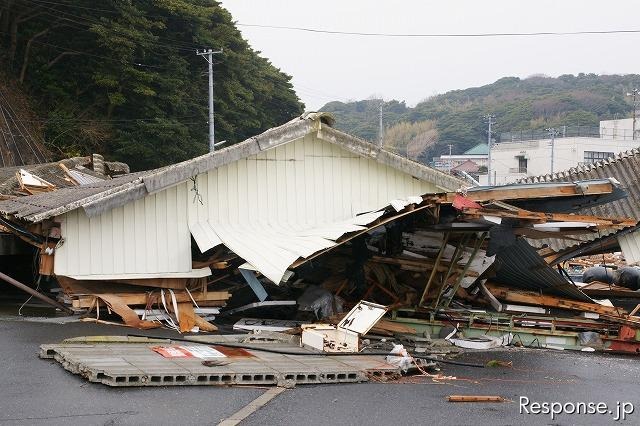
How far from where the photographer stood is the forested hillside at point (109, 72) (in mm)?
34531

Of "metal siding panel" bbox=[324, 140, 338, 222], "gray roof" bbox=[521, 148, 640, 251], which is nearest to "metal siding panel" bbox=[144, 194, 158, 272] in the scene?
"metal siding panel" bbox=[324, 140, 338, 222]

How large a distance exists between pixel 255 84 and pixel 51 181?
33.2 metres

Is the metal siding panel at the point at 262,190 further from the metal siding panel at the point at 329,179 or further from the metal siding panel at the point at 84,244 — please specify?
the metal siding panel at the point at 84,244

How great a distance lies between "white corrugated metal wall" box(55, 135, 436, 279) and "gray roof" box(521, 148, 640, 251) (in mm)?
4764

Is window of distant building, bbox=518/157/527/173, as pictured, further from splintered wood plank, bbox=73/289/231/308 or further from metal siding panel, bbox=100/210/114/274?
metal siding panel, bbox=100/210/114/274

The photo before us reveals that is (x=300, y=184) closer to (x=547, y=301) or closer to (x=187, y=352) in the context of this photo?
(x=547, y=301)

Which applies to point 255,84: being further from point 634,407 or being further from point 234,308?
point 634,407

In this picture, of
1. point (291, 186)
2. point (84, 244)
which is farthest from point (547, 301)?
point (84, 244)

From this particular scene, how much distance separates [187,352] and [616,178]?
12.9 meters

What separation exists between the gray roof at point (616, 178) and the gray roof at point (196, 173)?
453 centimetres

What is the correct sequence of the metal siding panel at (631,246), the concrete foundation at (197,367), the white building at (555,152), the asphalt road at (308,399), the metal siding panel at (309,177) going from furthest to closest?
the white building at (555,152), the metal siding panel at (631,246), the metal siding panel at (309,177), the concrete foundation at (197,367), the asphalt road at (308,399)

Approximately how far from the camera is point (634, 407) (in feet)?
25.4

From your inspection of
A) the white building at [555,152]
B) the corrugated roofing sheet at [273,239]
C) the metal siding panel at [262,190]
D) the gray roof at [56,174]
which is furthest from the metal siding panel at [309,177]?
the white building at [555,152]

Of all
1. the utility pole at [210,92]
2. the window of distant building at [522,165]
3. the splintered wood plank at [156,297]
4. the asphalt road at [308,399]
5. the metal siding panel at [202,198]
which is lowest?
the asphalt road at [308,399]
